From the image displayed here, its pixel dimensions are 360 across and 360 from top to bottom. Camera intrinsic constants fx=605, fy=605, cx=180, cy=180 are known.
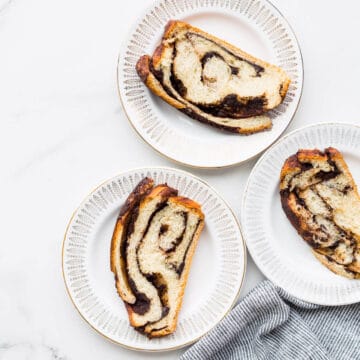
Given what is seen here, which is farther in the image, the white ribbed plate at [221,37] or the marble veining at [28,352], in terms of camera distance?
the marble veining at [28,352]

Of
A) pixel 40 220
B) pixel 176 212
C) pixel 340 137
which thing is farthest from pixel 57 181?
pixel 340 137

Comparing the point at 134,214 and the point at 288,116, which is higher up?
the point at 288,116

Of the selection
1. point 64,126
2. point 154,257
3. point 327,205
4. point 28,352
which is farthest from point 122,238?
point 327,205

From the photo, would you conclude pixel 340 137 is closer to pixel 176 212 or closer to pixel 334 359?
pixel 176 212

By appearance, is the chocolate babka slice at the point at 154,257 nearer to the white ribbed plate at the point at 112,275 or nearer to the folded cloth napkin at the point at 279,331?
the white ribbed plate at the point at 112,275

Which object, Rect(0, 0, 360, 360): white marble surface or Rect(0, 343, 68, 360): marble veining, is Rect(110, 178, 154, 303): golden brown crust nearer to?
Rect(0, 0, 360, 360): white marble surface

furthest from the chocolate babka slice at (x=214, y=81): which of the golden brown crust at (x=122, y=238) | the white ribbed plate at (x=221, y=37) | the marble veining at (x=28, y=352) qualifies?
the marble veining at (x=28, y=352)
